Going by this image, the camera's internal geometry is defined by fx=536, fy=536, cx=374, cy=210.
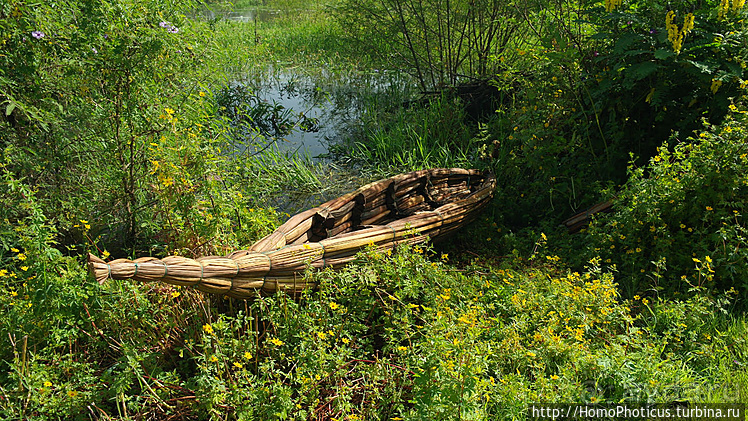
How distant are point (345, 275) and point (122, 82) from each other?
179 cm

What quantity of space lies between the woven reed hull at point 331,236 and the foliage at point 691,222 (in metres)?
1.15

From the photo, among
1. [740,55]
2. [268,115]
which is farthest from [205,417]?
[268,115]

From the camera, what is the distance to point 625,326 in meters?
2.84

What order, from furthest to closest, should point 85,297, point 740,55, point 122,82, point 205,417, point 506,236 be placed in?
point 506,236 → point 740,55 → point 122,82 → point 85,297 → point 205,417

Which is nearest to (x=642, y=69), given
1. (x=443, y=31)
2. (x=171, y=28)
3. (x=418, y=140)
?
(x=418, y=140)

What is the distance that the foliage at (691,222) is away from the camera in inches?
116

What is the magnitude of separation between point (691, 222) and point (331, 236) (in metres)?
2.19

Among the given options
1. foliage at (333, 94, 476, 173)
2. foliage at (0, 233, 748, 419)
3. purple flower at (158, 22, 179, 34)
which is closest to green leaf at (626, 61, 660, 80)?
foliage at (0, 233, 748, 419)

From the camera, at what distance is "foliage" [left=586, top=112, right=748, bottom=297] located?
295 cm

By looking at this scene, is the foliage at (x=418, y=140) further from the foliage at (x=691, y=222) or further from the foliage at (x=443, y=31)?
the foliage at (x=691, y=222)

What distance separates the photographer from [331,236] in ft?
11.4

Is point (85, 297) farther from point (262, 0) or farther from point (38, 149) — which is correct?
point (262, 0)

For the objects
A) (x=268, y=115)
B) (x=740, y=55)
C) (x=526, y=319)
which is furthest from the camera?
(x=268, y=115)

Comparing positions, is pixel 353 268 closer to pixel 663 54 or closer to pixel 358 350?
pixel 358 350
